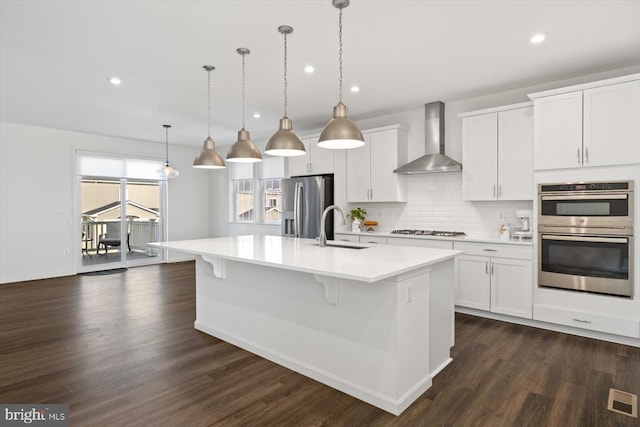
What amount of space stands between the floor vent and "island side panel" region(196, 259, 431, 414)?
1165 millimetres

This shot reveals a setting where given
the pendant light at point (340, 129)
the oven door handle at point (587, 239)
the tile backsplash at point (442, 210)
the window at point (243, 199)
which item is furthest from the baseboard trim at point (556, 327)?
the window at point (243, 199)

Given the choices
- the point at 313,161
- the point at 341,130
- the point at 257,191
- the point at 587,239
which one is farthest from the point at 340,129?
the point at 257,191

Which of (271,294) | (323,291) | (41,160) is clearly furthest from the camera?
(41,160)

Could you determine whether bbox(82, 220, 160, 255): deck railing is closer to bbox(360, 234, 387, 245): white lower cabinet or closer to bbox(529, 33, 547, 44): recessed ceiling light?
bbox(360, 234, 387, 245): white lower cabinet

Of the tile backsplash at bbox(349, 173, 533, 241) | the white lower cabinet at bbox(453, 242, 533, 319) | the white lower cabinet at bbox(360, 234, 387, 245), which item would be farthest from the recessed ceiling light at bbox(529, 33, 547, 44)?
the white lower cabinet at bbox(360, 234, 387, 245)

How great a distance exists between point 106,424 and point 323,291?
5.12 ft

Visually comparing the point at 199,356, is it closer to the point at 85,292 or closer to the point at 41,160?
the point at 85,292

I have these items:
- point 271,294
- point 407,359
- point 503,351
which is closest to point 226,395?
point 271,294

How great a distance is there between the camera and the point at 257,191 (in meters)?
7.95

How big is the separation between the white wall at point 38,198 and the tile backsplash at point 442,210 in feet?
19.1

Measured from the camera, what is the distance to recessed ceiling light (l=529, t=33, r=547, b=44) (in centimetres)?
301

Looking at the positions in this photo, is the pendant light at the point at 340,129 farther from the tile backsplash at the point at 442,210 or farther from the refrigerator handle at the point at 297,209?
the refrigerator handle at the point at 297,209

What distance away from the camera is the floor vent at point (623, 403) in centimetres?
227

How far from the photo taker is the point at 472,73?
3871mm
